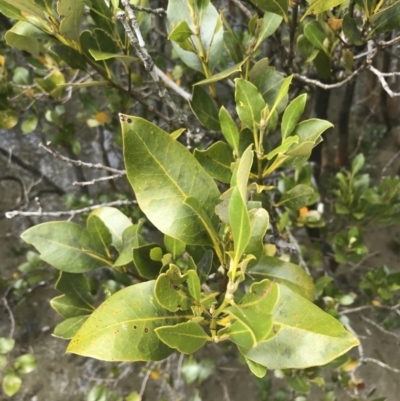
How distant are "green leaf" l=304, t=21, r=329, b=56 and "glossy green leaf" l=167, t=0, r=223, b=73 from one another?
0.59ft

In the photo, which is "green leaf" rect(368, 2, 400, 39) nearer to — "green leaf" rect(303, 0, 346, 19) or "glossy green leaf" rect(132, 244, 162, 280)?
"green leaf" rect(303, 0, 346, 19)

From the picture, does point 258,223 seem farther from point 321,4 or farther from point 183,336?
point 321,4

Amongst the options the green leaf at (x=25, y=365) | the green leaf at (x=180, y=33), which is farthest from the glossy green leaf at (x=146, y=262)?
the green leaf at (x=25, y=365)

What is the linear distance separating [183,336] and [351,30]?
47 cm

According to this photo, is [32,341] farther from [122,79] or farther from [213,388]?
[122,79]

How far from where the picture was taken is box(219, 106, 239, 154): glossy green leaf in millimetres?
490

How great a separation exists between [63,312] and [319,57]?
598 mm

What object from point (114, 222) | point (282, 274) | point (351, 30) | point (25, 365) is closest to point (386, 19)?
point (351, 30)

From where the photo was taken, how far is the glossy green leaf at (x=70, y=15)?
50 cm

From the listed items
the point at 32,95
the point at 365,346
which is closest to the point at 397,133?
the point at 365,346

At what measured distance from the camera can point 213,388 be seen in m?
1.20

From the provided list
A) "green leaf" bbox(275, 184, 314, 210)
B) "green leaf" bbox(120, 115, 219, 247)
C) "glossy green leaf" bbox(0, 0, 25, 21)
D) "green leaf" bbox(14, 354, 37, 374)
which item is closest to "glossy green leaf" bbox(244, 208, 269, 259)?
"green leaf" bbox(120, 115, 219, 247)

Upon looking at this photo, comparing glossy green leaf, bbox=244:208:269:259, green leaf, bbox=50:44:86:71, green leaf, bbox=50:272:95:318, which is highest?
green leaf, bbox=50:44:86:71

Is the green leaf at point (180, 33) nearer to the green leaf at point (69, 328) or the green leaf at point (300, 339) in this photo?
the green leaf at point (300, 339)
